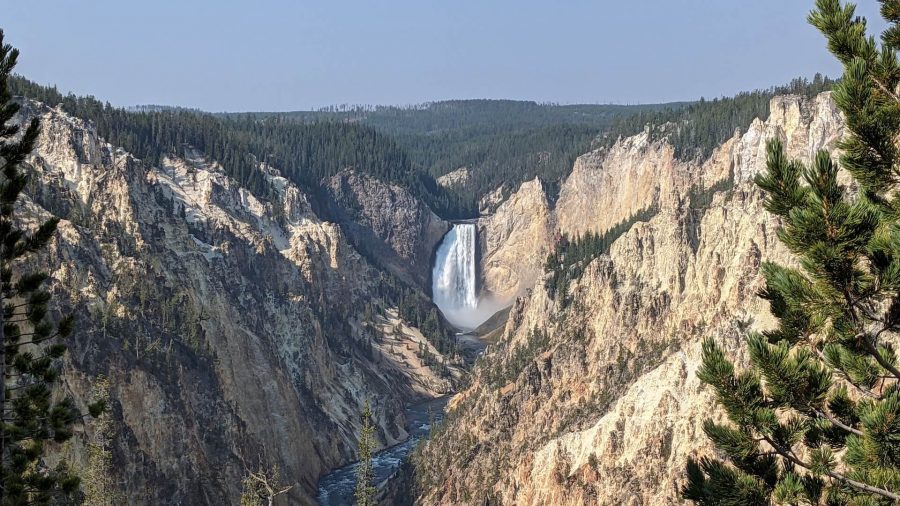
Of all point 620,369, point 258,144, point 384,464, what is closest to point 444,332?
point 258,144

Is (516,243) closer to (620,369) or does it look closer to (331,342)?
(331,342)

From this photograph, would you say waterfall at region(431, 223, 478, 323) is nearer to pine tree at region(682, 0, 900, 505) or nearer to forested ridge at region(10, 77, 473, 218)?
forested ridge at region(10, 77, 473, 218)

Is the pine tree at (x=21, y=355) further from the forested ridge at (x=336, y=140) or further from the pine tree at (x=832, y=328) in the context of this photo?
the forested ridge at (x=336, y=140)

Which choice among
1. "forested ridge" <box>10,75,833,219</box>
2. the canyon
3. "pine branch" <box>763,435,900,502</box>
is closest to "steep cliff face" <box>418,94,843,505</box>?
the canyon

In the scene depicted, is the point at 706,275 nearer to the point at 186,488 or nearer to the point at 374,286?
the point at 186,488

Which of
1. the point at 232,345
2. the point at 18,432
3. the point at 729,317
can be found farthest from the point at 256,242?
the point at 18,432

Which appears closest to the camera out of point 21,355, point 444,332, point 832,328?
point 832,328
